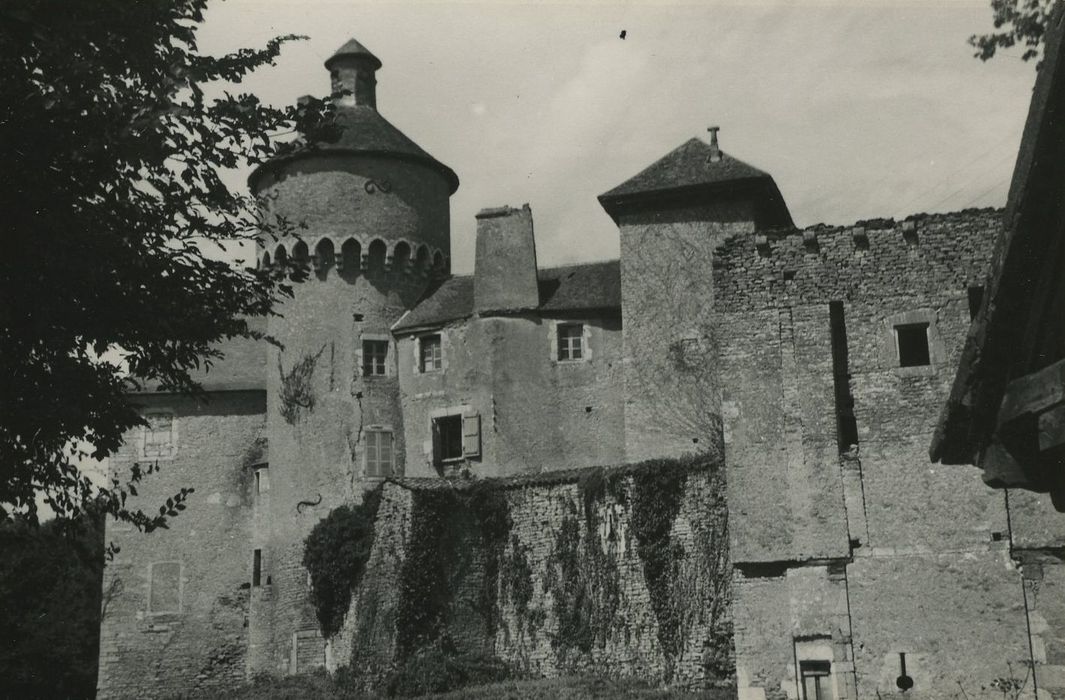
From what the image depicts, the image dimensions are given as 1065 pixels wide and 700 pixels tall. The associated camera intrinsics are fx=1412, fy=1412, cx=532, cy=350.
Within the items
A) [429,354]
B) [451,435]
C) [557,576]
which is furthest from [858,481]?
[429,354]

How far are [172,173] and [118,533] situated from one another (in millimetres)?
32681

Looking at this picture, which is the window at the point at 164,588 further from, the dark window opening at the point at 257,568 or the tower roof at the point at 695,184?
the tower roof at the point at 695,184

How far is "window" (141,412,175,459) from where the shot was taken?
43969 millimetres

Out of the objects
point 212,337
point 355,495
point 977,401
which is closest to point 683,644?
point 355,495

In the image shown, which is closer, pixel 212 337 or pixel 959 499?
pixel 212 337

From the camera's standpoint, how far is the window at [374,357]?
39.8 m

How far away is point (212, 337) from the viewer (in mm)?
15000

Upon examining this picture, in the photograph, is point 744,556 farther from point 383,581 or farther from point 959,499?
point 383,581

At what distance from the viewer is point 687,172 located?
35.8 metres

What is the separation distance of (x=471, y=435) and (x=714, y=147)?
9.96 m

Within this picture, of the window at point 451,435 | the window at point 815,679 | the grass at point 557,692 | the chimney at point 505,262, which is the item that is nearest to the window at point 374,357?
the window at point 451,435

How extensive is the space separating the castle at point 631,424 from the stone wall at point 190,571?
81 mm

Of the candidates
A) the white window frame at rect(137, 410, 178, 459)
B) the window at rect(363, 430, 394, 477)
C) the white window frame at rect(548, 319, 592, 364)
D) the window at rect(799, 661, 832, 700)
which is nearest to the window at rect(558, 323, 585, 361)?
the white window frame at rect(548, 319, 592, 364)

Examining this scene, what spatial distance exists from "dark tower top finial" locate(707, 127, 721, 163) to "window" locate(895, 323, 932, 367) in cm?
1067
